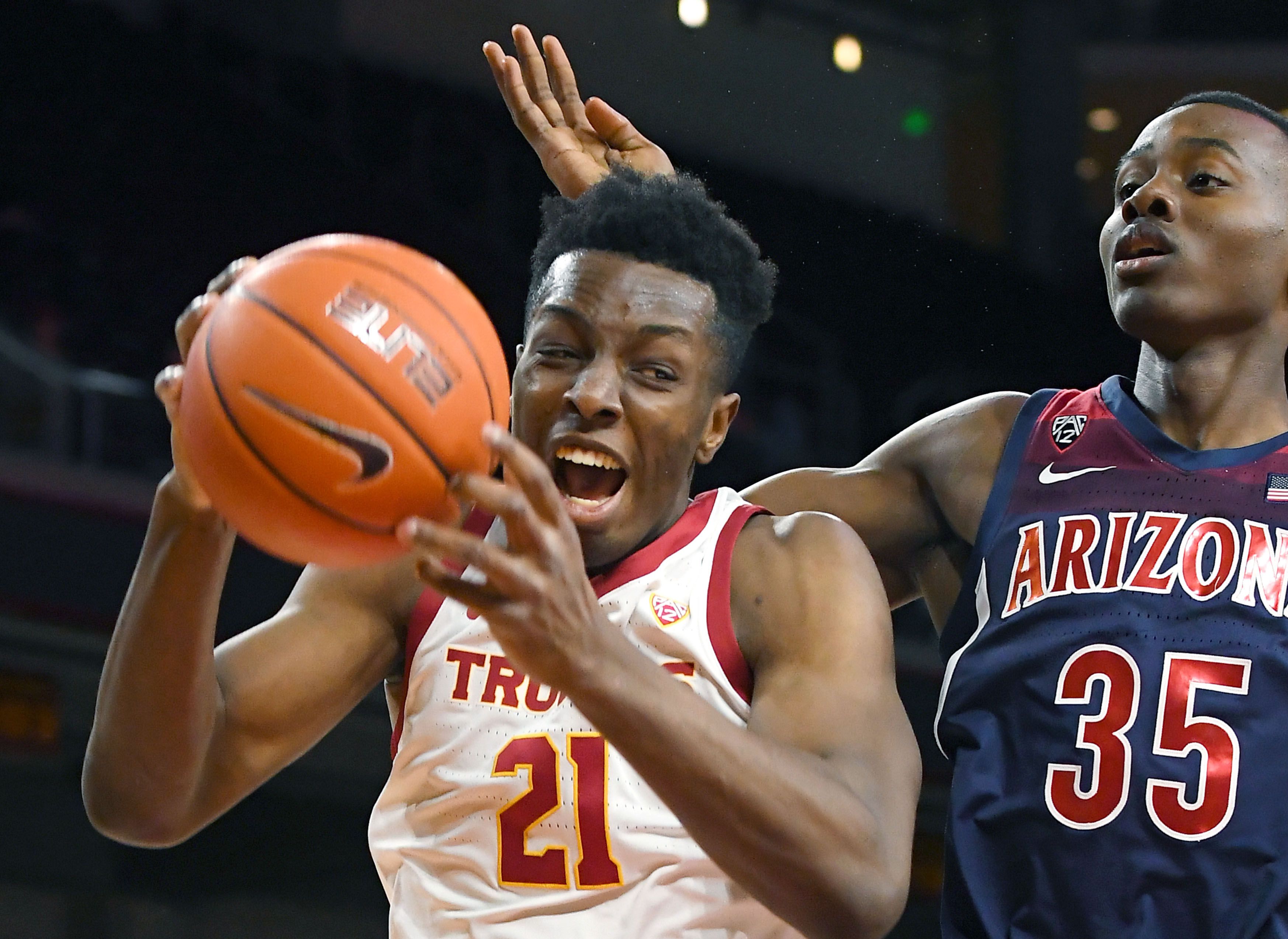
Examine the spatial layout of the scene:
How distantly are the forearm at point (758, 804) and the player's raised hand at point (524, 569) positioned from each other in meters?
0.05

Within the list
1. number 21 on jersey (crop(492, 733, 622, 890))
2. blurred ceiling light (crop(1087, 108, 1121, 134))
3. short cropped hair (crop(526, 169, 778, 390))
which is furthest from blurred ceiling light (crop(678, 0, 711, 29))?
number 21 on jersey (crop(492, 733, 622, 890))

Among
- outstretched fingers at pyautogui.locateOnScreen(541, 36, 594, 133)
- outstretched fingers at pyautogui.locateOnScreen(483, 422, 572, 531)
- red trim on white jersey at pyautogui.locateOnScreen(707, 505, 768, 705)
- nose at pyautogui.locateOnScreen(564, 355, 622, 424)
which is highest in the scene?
outstretched fingers at pyautogui.locateOnScreen(541, 36, 594, 133)

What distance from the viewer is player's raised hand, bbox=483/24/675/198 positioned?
2.71 metres

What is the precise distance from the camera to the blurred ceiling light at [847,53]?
30.1 ft

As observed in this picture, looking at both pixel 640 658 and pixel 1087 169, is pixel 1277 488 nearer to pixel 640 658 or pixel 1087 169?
pixel 640 658

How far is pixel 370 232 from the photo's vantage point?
353 inches

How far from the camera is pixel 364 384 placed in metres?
1.57

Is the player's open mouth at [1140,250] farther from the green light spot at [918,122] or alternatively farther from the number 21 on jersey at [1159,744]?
the green light spot at [918,122]

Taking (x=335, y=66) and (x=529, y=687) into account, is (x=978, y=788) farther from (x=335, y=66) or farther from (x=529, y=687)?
(x=335, y=66)

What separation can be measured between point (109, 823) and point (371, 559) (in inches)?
22.9

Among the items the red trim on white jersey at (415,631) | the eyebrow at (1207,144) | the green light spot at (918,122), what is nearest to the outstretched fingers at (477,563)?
the red trim on white jersey at (415,631)

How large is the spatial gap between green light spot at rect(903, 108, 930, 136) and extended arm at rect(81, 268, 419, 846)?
7792 millimetres

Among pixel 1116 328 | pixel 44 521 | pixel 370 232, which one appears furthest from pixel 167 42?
pixel 1116 328

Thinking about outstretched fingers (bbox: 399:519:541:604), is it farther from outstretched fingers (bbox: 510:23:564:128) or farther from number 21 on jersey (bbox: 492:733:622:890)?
outstretched fingers (bbox: 510:23:564:128)
